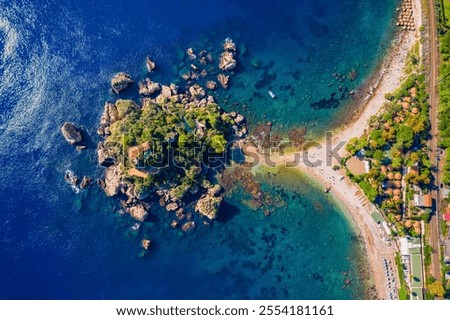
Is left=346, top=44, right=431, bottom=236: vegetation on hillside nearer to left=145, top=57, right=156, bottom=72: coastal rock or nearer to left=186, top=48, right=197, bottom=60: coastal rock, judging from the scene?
left=186, top=48, right=197, bottom=60: coastal rock

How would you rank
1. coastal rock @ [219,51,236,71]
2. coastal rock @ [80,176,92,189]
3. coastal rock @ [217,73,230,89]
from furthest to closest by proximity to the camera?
1. coastal rock @ [217,73,230,89]
2. coastal rock @ [219,51,236,71]
3. coastal rock @ [80,176,92,189]

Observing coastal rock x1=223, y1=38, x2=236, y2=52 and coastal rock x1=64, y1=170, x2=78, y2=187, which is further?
coastal rock x1=223, y1=38, x2=236, y2=52

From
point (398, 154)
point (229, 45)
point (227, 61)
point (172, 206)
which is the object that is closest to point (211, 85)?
point (227, 61)

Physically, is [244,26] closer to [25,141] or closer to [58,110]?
[58,110]

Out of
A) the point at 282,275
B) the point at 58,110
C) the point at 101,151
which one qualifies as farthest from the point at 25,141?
the point at 282,275

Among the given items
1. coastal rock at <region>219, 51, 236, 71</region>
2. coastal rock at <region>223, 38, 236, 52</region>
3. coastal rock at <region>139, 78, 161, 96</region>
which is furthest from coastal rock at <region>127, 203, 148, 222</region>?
coastal rock at <region>223, 38, 236, 52</region>

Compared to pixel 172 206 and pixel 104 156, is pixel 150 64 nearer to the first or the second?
pixel 104 156
